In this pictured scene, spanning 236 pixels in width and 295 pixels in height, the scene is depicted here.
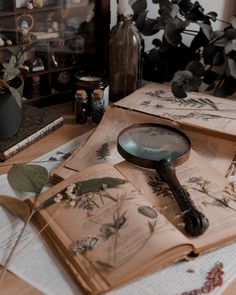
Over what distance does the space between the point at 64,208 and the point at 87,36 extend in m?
0.57

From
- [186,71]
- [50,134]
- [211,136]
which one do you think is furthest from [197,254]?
[186,71]

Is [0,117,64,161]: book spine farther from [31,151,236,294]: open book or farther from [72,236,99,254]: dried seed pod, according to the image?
[72,236,99,254]: dried seed pod

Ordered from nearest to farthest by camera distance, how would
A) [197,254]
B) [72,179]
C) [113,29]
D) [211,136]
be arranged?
[197,254]
[72,179]
[211,136]
[113,29]

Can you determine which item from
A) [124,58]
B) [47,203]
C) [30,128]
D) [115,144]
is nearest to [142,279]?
[47,203]

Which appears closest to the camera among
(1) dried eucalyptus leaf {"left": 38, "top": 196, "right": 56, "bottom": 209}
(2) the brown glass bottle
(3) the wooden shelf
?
(1) dried eucalyptus leaf {"left": 38, "top": 196, "right": 56, "bottom": 209}

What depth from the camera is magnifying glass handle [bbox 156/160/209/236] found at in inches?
24.6

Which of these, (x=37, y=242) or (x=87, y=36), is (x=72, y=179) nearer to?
(x=37, y=242)

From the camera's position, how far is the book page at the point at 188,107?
35.1 inches

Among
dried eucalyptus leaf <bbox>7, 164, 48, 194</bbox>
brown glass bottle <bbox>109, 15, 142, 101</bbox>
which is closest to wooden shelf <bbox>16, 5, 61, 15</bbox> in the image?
brown glass bottle <bbox>109, 15, 142, 101</bbox>

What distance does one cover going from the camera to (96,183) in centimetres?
69

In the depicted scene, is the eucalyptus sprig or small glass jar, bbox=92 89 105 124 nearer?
the eucalyptus sprig

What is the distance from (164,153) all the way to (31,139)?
283 millimetres

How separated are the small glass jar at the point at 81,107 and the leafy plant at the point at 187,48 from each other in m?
0.23

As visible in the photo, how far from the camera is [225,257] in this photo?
62cm
